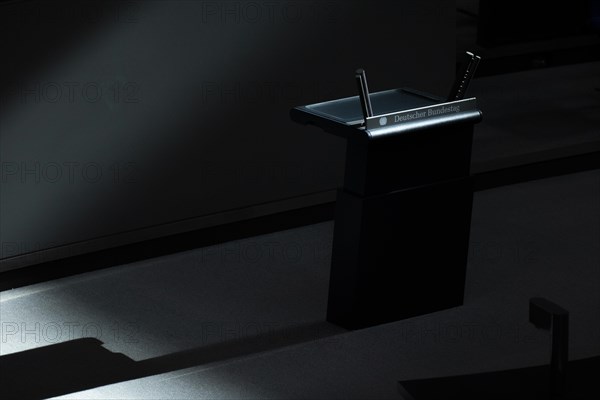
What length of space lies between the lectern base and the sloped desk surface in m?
0.29

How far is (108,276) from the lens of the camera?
553 centimetres

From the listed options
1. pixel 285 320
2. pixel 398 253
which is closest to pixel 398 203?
pixel 398 253

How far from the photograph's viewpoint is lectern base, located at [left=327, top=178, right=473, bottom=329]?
4.79 metres

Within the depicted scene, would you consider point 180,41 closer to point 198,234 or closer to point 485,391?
point 198,234

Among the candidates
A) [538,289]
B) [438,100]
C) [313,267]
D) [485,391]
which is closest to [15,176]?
[313,267]

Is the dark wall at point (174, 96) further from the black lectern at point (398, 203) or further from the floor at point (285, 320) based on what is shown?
the black lectern at point (398, 203)

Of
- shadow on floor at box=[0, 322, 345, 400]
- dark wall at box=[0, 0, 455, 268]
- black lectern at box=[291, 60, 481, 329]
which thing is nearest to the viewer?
shadow on floor at box=[0, 322, 345, 400]

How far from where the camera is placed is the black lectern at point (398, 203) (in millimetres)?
4691

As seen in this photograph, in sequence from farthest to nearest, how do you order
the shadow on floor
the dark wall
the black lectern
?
the dark wall, the black lectern, the shadow on floor

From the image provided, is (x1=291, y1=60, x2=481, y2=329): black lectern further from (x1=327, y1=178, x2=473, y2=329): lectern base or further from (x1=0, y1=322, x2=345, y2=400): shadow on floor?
(x1=0, y1=322, x2=345, y2=400): shadow on floor

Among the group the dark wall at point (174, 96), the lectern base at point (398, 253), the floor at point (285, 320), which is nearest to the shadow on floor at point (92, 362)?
the floor at point (285, 320)

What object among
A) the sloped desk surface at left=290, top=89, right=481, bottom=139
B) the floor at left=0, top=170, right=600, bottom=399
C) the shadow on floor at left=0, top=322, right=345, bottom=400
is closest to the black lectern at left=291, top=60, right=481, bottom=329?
the sloped desk surface at left=290, top=89, right=481, bottom=139

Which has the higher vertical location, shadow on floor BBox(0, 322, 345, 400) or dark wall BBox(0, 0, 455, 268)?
dark wall BBox(0, 0, 455, 268)

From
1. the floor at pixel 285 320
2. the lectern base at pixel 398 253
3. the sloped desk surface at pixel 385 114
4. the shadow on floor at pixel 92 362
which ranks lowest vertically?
the shadow on floor at pixel 92 362
